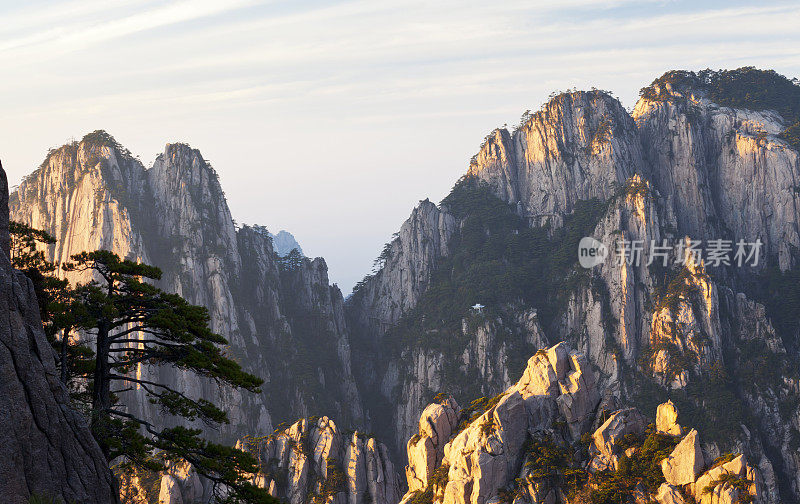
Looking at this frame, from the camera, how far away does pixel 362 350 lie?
134 metres

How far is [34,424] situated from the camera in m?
18.8

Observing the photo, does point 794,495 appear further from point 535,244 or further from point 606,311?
point 535,244

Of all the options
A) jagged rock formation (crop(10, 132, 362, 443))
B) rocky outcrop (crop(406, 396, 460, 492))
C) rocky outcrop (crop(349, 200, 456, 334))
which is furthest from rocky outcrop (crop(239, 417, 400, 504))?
rocky outcrop (crop(349, 200, 456, 334))

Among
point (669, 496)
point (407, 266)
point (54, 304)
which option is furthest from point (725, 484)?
point (407, 266)

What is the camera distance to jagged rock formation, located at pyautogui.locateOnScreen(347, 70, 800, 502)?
106 metres

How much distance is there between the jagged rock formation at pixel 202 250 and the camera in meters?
114

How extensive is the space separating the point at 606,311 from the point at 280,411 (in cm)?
5076

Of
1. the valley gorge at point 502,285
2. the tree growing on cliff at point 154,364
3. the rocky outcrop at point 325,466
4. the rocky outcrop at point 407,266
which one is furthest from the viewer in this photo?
the rocky outcrop at point 407,266

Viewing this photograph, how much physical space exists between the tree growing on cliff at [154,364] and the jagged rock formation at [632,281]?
86879 mm

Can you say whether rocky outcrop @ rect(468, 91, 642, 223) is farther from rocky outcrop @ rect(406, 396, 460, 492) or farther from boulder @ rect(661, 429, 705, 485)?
boulder @ rect(661, 429, 705, 485)

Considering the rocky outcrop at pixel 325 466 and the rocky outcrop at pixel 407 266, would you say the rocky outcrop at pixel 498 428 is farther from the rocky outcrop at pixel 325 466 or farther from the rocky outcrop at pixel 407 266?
the rocky outcrop at pixel 407 266

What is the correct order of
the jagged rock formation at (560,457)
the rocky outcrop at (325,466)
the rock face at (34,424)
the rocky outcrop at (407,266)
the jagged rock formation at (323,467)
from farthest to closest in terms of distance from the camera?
the rocky outcrop at (407,266) → the rocky outcrop at (325,466) → the jagged rock formation at (323,467) → the jagged rock formation at (560,457) → the rock face at (34,424)

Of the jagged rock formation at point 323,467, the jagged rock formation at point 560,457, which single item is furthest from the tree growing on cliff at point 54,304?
the jagged rock formation at point 323,467

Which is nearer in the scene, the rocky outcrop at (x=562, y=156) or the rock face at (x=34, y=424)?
→ the rock face at (x=34, y=424)
